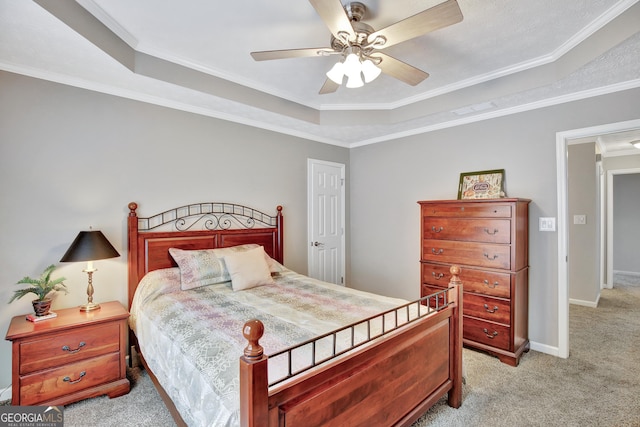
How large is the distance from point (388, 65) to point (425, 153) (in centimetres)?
206

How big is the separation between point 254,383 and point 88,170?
2.51m

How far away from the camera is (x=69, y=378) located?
6.98 feet

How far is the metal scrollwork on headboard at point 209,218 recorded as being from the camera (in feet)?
9.80

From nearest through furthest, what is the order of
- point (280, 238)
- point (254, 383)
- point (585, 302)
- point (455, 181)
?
point (254, 383) < point (455, 181) < point (280, 238) < point (585, 302)

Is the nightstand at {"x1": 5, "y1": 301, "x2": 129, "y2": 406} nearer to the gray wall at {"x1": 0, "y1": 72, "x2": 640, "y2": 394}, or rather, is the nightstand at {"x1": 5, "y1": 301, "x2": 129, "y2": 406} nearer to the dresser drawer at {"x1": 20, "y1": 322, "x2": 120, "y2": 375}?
the dresser drawer at {"x1": 20, "y1": 322, "x2": 120, "y2": 375}

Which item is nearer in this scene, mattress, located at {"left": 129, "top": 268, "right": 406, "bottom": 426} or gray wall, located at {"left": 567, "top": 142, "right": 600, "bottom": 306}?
mattress, located at {"left": 129, "top": 268, "right": 406, "bottom": 426}

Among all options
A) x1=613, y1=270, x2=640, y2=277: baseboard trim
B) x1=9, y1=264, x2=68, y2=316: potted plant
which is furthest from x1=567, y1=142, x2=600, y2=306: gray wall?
x1=9, y1=264, x2=68, y2=316: potted plant

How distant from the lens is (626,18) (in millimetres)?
1938

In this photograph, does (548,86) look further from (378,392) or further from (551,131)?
(378,392)

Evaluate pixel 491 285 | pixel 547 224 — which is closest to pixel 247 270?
pixel 491 285

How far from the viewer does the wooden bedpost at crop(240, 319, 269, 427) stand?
1.07 metres

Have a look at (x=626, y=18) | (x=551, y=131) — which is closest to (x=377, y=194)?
(x=551, y=131)

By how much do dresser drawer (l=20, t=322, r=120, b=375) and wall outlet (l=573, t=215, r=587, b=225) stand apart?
5.88 m

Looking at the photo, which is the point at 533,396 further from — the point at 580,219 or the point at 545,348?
the point at 580,219
